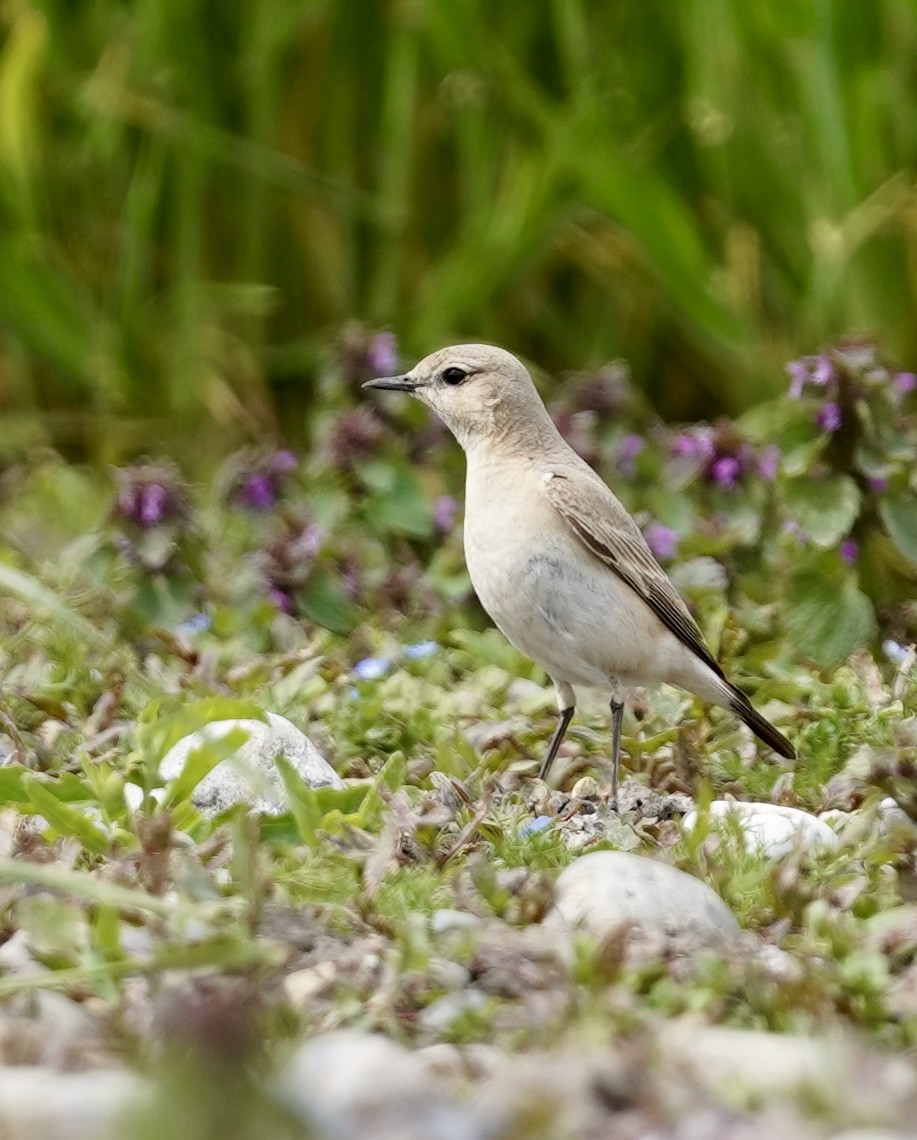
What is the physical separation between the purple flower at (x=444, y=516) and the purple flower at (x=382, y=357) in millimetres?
465

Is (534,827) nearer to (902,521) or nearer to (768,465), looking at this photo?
(902,521)

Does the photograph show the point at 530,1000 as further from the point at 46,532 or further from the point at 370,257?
the point at 370,257

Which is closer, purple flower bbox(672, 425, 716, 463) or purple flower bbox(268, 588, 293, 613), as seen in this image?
purple flower bbox(268, 588, 293, 613)

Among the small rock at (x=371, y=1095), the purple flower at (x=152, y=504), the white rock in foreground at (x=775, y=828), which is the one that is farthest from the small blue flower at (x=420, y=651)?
the small rock at (x=371, y=1095)

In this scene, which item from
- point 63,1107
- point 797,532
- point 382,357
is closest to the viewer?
point 63,1107

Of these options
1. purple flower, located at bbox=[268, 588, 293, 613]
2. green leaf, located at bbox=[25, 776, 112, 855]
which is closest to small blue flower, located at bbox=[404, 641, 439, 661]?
purple flower, located at bbox=[268, 588, 293, 613]

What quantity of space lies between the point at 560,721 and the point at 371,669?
57cm

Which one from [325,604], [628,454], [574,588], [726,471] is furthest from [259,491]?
[574,588]

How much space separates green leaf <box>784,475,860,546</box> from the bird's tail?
68 centimetres

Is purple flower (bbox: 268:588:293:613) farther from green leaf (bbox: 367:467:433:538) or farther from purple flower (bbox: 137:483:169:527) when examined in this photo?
green leaf (bbox: 367:467:433:538)

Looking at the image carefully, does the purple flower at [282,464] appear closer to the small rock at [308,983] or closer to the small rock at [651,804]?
the small rock at [651,804]

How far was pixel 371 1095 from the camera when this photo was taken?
8.28 feet

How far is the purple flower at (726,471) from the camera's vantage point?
20.2 ft

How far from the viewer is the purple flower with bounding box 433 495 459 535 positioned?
6348 millimetres
